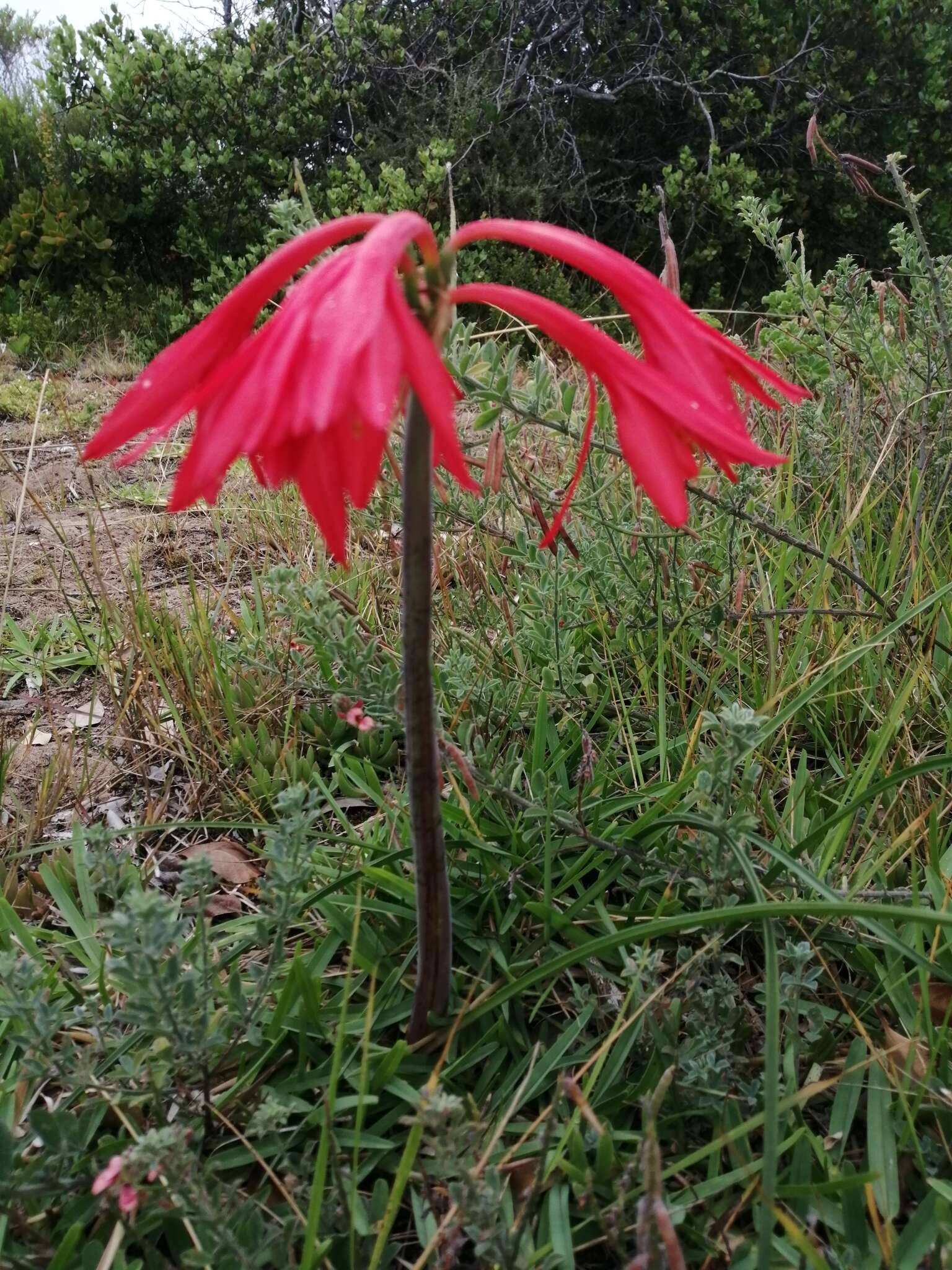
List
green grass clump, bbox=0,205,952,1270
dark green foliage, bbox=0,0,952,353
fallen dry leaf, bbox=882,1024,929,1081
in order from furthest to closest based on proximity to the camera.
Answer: dark green foliage, bbox=0,0,952,353
fallen dry leaf, bbox=882,1024,929,1081
green grass clump, bbox=0,205,952,1270

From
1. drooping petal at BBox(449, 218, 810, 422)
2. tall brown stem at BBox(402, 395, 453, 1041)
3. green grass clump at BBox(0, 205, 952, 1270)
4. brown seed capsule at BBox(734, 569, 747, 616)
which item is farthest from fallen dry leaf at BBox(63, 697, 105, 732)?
drooping petal at BBox(449, 218, 810, 422)

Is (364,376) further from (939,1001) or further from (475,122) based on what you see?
(475,122)

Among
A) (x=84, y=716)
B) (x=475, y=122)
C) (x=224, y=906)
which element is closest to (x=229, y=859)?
(x=224, y=906)

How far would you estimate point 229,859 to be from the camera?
160cm

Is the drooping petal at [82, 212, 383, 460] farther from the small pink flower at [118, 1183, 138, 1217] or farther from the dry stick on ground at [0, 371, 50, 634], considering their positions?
the dry stick on ground at [0, 371, 50, 634]

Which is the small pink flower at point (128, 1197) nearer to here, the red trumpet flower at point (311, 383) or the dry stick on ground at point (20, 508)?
the red trumpet flower at point (311, 383)

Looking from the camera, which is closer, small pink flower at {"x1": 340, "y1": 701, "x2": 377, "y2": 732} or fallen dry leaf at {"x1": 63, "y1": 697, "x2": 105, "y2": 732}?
small pink flower at {"x1": 340, "y1": 701, "x2": 377, "y2": 732}

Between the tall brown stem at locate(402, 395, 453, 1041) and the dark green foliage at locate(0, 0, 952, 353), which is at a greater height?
the dark green foliage at locate(0, 0, 952, 353)

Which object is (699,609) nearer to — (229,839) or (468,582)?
(468,582)

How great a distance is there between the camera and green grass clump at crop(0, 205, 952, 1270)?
3.01ft

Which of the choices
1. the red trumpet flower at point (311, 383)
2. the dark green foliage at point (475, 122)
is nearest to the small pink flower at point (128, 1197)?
the red trumpet flower at point (311, 383)

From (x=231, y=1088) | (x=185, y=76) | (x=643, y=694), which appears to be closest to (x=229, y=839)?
(x=231, y=1088)

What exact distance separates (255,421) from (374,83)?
7.70 m

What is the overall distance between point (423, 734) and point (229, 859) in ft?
2.84
